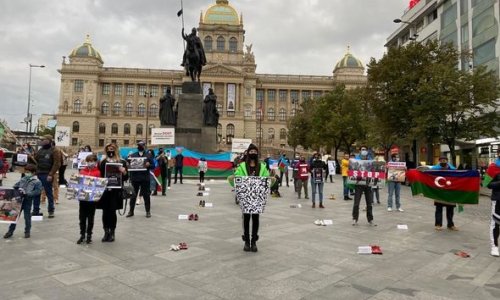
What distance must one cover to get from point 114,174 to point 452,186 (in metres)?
8.44

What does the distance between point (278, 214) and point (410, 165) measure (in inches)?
405

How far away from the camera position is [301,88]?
111 meters

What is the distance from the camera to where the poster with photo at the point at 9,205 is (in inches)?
307

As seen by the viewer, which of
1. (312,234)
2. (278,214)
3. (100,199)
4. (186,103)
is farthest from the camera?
(186,103)

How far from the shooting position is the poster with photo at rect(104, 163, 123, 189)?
7852 millimetres

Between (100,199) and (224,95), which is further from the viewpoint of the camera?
(224,95)

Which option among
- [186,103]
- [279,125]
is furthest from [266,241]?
[279,125]

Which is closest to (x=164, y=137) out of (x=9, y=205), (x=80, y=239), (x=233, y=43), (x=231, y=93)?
(x=9, y=205)

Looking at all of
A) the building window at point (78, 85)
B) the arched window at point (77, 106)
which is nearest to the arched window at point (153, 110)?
the arched window at point (77, 106)

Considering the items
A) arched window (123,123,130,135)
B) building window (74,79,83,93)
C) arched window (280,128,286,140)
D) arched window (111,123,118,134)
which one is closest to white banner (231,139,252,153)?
arched window (280,128,286,140)

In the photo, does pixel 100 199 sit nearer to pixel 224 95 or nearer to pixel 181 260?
pixel 181 260

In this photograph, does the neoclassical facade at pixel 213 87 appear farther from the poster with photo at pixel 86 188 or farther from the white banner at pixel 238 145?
the poster with photo at pixel 86 188

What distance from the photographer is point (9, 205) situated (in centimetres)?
782

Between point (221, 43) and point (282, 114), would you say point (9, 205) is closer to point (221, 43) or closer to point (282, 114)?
point (282, 114)
